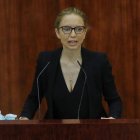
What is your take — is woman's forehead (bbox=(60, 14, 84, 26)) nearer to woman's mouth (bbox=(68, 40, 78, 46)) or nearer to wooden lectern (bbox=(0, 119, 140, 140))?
woman's mouth (bbox=(68, 40, 78, 46))

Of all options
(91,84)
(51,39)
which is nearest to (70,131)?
(91,84)

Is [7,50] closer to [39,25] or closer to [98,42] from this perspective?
[39,25]

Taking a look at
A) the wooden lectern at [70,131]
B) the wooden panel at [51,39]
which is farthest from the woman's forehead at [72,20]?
the wooden panel at [51,39]

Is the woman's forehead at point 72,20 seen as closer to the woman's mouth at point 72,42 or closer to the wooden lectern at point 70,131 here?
the woman's mouth at point 72,42

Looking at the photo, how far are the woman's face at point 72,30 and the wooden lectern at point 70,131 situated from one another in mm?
638

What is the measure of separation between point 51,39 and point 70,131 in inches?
62.0

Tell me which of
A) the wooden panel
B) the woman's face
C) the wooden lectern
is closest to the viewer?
the wooden lectern

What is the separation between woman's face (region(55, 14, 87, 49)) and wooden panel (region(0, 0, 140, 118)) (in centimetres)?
90

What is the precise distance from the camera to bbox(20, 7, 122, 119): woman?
1590mm

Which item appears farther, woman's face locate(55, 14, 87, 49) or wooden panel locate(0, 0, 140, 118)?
wooden panel locate(0, 0, 140, 118)

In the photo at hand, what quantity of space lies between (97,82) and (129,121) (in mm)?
637

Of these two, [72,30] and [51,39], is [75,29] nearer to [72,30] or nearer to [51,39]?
[72,30]

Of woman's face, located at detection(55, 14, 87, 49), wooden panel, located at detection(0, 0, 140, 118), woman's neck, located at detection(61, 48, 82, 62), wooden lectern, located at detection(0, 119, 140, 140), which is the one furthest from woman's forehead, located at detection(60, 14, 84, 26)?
wooden panel, located at detection(0, 0, 140, 118)

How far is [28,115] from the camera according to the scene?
5.26ft
